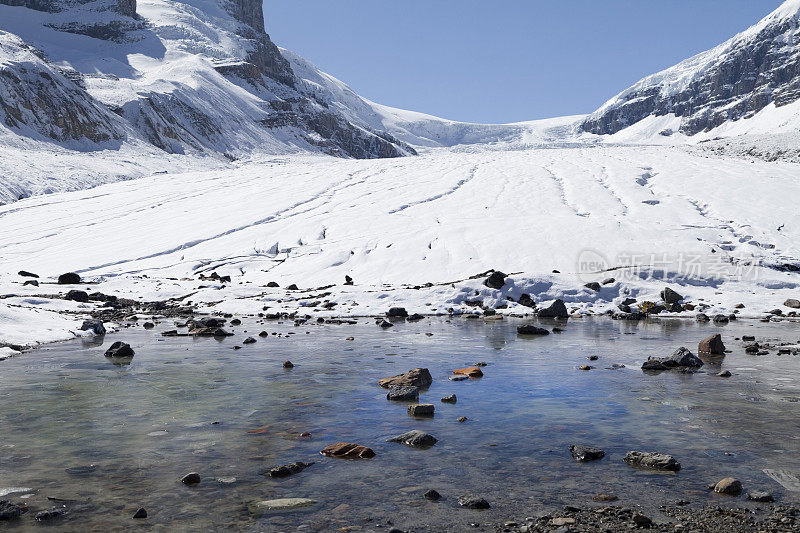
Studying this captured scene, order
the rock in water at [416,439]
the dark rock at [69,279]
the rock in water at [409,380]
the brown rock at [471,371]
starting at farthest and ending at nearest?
the dark rock at [69,279] → the brown rock at [471,371] → the rock in water at [409,380] → the rock in water at [416,439]

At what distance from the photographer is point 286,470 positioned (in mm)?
6121

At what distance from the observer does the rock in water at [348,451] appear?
6684 millimetres

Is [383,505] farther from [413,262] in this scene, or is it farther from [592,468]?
[413,262]

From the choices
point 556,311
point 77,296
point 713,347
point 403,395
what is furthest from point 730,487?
point 77,296

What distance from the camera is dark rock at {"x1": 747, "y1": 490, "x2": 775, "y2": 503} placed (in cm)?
533

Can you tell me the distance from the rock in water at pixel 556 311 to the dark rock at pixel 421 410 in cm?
1402

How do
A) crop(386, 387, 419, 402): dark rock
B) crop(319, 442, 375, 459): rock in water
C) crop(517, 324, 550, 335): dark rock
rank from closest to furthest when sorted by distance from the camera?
crop(319, 442, 375, 459): rock in water < crop(386, 387, 419, 402): dark rock < crop(517, 324, 550, 335): dark rock

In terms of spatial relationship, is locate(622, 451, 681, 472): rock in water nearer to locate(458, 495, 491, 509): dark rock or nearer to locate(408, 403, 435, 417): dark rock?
locate(458, 495, 491, 509): dark rock

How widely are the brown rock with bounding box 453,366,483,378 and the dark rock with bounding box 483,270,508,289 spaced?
40.0ft

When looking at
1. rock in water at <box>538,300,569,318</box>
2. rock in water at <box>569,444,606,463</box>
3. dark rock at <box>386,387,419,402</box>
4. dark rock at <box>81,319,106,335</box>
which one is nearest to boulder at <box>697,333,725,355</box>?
dark rock at <box>386,387,419,402</box>

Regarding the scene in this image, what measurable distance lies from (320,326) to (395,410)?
11351 mm

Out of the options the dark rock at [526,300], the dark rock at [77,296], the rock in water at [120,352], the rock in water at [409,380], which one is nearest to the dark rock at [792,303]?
the dark rock at [526,300]

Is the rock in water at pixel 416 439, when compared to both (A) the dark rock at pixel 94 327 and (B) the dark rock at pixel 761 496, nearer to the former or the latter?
(B) the dark rock at pixel 761 496

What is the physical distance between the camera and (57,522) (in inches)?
196
